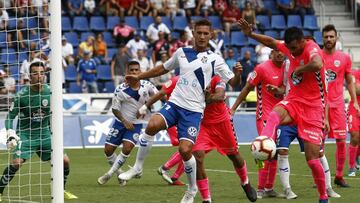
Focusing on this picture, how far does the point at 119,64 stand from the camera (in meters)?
31.7

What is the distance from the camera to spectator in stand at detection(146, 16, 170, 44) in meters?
33.9

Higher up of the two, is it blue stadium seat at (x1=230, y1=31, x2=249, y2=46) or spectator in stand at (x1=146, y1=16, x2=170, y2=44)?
spectator in stand at (x1=146, y1=16, x2=170, y2=44)

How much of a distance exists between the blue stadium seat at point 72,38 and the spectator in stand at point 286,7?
8217mm

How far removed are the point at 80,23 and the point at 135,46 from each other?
2.79m

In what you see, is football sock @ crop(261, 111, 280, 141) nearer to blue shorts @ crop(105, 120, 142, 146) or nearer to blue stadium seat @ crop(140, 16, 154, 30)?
blue shorts @ crop(105, 120, 142, 146)

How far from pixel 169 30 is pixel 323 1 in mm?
7489

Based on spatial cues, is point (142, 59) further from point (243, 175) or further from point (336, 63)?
point (243, 175)

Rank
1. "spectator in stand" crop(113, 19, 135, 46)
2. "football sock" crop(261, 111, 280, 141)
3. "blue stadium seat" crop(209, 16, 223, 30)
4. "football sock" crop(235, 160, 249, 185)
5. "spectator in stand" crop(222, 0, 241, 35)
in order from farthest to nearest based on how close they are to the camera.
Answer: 1. "blue stadium seat" crop(209, 16, 223, 30)
2. "spectator in stand" crop(222, 0, 241, 35)
3. "spectator in stand" crop(113, 19, 135, 46)
4. "football sock" crop(235, 160, 249, 185)
5. "football sock" crop(261, 111, 280, 141)

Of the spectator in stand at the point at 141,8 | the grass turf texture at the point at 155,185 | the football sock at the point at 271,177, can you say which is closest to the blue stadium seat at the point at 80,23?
the spectator in stand at the point at 141,8

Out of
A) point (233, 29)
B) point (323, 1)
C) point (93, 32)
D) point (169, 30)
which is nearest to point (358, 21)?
point (323, 1)

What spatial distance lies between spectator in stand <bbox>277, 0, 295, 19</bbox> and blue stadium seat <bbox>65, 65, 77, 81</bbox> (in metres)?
9.18

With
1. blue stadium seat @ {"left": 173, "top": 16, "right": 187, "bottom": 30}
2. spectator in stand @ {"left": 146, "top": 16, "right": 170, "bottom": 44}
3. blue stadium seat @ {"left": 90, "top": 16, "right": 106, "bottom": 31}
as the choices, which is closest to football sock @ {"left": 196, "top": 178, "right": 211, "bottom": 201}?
spectator in stand @ {"left": 146, "top": 16, "right": 170, "bottom": 44}

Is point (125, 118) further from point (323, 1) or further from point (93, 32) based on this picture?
point (323, 1)

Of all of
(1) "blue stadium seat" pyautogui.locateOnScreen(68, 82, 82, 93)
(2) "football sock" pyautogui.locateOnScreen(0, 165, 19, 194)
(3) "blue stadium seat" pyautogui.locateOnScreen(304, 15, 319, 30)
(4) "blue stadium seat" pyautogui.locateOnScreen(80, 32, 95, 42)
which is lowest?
(1) "blue stadium seat" pyautogui.locateOnScreen(68, 82, 82, 93)
